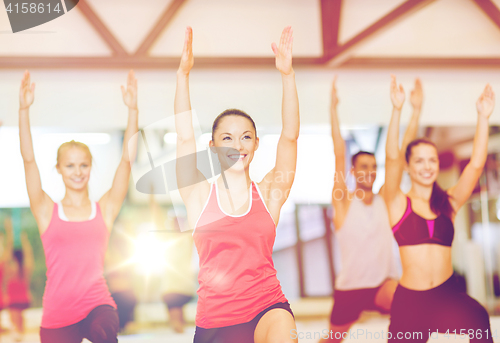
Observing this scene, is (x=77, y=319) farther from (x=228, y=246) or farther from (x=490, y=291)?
(x=490, y=291)

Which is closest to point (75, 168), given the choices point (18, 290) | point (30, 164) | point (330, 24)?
point (30, 164)

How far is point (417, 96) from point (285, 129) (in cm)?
201

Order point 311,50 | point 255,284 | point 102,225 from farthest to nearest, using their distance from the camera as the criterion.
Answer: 1. point 311,50
2. point 102,225
3. point 255,284

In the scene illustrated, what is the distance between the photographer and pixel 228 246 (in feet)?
Answer: 8.49

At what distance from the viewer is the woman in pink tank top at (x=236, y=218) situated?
2.51 metres

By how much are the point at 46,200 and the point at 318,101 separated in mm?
2481

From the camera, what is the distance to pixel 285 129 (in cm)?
269

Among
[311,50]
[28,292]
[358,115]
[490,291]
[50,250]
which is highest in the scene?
[311,50]

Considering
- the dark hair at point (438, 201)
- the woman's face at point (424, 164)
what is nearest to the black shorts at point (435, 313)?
the dark hair at point (438, 201)

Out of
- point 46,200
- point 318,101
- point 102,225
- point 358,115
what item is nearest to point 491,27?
point 358,115

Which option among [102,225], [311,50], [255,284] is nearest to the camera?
[255,284]

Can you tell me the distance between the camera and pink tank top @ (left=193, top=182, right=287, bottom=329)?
8.30ft

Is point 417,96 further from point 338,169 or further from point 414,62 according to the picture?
point 338,169

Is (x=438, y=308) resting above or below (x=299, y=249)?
below
